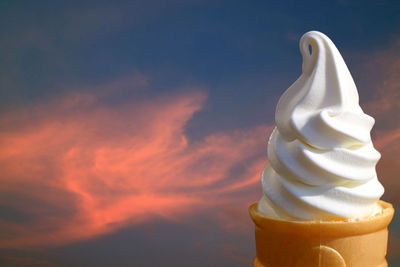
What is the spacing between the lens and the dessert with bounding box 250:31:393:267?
9.93 feet

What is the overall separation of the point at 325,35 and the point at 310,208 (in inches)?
58.3

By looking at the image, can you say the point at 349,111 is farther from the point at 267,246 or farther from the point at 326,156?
the point at 267,246

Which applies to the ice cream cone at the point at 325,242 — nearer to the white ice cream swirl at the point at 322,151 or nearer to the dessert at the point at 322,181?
the dessert at the point at 322,181

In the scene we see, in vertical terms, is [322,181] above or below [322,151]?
below

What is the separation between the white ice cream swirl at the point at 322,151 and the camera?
3.13 meters

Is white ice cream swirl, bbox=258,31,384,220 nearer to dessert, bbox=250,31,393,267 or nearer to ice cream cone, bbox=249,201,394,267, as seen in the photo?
dessert, bbox=250,31,393,267

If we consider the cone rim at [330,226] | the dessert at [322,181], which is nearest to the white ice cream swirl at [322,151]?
the dessert at [322,181]

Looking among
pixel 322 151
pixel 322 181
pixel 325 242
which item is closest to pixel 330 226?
pixel 325 242

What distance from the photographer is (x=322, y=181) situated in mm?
3146

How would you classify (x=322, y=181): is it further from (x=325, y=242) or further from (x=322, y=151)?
(x=325, y=242)

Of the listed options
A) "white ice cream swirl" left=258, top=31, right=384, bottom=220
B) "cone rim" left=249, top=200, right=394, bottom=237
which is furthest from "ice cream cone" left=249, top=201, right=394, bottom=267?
"white ice cream swirl" left=258, top=31, right=384, bottom=220

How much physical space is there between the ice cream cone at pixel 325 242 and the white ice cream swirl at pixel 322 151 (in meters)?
0.13

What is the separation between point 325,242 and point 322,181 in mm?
447

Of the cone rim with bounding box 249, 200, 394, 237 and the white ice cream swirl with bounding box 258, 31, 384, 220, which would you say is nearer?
the cone rim with bounding box 249, 200, 394, 237
